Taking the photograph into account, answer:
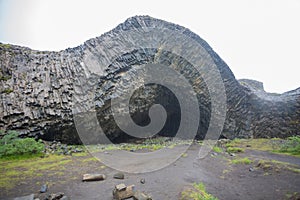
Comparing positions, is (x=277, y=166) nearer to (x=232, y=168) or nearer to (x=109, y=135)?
(x=232, y=168)

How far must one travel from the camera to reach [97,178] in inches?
219

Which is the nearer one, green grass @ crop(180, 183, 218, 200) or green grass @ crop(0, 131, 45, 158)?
green grass @ crop(180, 183, 218, 200)

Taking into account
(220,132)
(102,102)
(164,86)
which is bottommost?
(220,132)

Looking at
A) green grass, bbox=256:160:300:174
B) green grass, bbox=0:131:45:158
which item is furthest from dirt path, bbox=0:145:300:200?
green grass, bbox=0:131:45:158

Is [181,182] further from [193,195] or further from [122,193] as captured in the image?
[122,193]

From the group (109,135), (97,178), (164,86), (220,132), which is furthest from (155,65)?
(97,178)

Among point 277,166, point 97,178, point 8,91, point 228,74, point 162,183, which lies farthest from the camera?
point 228,74

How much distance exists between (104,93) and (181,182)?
11.0 meters

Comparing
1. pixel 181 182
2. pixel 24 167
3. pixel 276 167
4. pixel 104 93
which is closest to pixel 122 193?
pixel 181 182

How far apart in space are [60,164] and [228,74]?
17537mm

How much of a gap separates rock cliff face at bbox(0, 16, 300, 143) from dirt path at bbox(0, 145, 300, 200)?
22.6 feet

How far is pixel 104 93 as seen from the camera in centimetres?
1483

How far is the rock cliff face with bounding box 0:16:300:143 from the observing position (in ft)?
41.0

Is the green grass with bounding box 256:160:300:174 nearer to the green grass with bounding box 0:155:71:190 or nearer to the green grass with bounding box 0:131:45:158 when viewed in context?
the green grass with bounding box 0:155:71:190
